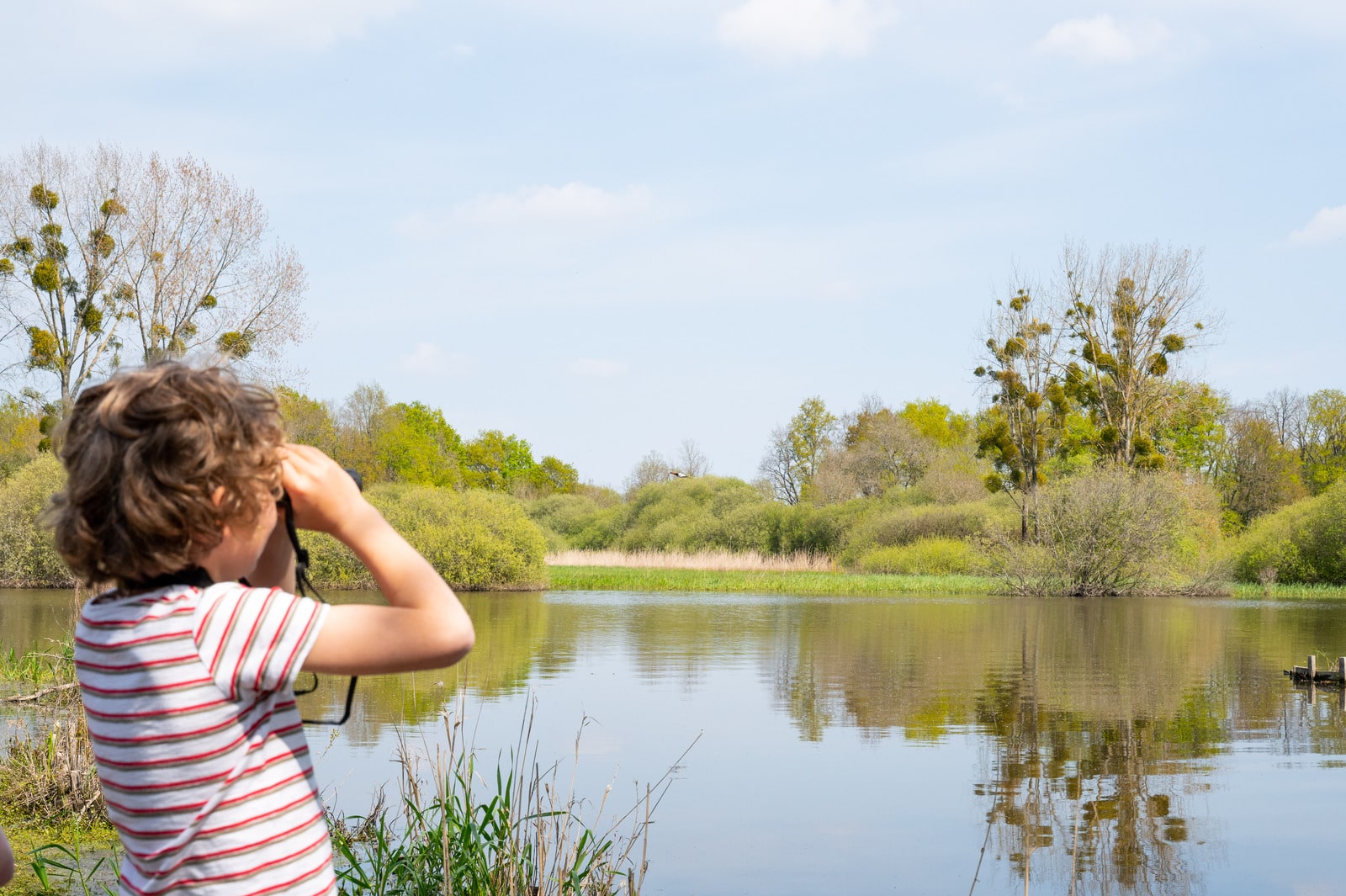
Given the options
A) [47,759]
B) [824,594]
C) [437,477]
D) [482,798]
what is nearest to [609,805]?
[482,798]

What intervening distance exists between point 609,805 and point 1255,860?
371 centimetres

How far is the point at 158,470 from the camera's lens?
1379 mm

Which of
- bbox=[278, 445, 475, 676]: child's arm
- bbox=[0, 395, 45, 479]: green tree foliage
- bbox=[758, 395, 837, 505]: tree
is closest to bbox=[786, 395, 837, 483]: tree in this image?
bbox=[758, 395, 837, 505]: tree

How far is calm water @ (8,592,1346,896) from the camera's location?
6.53m

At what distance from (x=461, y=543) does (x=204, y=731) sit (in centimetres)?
3133

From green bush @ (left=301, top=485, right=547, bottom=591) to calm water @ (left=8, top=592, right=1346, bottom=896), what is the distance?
1193 cm

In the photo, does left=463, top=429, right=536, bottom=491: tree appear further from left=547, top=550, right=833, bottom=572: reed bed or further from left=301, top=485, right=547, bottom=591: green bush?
left=301, top=485, right=547, bottom=591: green bush

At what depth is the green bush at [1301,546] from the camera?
36031 millimetres

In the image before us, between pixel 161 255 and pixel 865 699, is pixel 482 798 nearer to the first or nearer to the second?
pixel 865 699

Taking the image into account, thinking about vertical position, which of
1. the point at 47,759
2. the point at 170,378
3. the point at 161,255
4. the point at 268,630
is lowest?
the point at 47,759

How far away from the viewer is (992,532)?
3584 centimetres

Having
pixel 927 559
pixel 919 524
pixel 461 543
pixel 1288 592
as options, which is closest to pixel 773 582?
pixel 927 559

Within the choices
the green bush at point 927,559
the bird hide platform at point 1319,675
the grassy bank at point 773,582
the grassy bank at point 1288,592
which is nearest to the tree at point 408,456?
the grassy bank at point 773,582

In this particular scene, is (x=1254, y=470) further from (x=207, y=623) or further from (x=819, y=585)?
(x=207, y=623)
